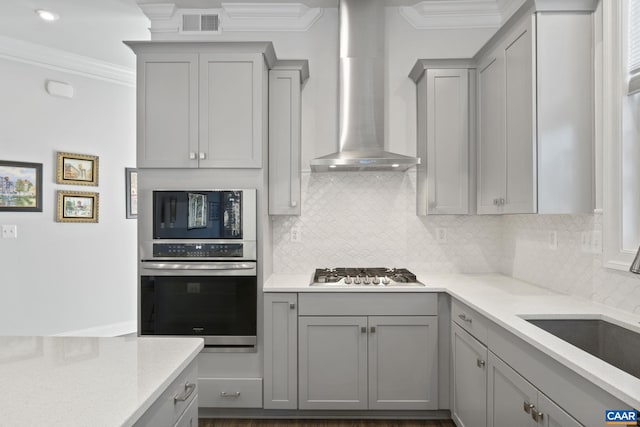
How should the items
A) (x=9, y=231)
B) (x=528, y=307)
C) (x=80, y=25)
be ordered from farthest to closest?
(x=9, y=231) → (x=80, y=25) → (x=528, y=307)

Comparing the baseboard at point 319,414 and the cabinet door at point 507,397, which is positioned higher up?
the cabinet door at point 507,397

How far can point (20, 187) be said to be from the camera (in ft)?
12.5

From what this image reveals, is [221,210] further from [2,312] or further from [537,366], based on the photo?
[2,312]

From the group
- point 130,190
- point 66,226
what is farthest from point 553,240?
point 66,226

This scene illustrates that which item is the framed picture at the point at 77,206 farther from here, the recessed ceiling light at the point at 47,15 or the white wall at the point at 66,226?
the recessed ceiling light at the point at 47,15

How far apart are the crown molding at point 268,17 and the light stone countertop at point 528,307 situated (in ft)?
6.56

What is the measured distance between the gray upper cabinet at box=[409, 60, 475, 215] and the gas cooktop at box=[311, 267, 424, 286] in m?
0.53

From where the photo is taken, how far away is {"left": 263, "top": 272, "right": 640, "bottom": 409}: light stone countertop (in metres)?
1.17

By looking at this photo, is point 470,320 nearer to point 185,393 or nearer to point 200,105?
point 185,393

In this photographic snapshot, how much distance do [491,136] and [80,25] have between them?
3.43 meters

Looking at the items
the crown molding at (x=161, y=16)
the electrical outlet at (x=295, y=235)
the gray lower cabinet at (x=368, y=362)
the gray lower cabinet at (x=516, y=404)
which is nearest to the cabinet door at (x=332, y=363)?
the gray lower cabinet at (x=368, y=362)

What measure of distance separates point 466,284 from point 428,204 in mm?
629

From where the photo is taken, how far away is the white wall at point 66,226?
3.81 metres

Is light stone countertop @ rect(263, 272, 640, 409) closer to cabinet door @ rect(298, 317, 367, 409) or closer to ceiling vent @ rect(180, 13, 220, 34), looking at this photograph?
cabinet door @ rect(298, 317, 367, 409)
